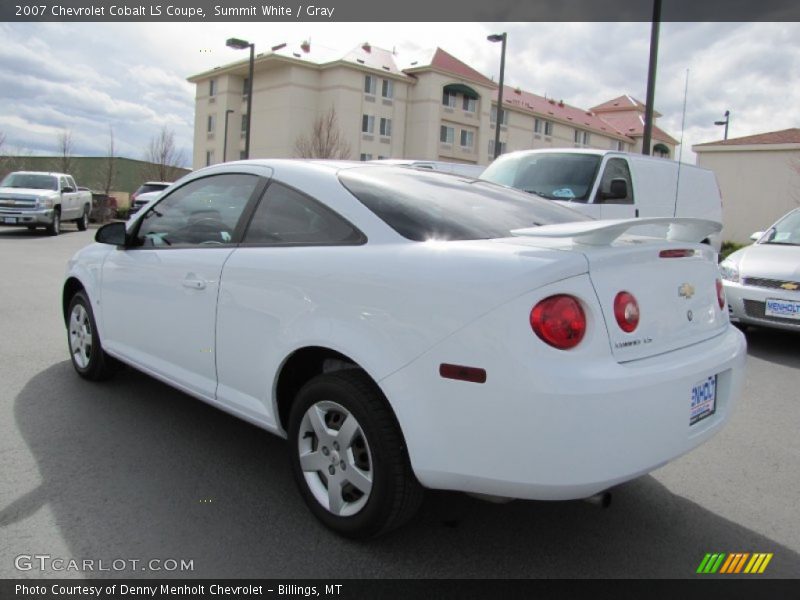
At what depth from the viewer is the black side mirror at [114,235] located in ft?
13.8

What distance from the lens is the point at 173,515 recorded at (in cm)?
290

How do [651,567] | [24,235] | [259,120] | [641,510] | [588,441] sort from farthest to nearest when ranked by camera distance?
[259,120]
[24,235]
[641,510]
[651,567]
[588,441]

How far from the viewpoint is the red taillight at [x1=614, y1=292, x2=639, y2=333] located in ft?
7.79

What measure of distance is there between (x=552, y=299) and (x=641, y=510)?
4.86ft

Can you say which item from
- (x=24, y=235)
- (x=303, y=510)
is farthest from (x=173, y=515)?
(x=24, y=235)

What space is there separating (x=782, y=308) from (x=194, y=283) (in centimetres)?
585

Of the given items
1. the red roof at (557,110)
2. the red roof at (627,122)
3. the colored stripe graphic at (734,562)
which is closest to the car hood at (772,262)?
the colored stripe graphic at (734,562)

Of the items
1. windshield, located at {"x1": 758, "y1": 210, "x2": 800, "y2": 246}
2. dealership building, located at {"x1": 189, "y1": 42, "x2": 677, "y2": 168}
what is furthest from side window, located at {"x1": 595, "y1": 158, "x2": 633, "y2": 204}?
dealership building, located at {"x1": 189, "y1": 42, "x2": 677, "y2": 168}

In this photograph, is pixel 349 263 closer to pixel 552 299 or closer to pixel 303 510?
pixel 552 299

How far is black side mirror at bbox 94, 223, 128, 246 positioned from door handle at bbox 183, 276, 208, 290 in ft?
3.20

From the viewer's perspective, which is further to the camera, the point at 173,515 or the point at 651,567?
the point at 173,515

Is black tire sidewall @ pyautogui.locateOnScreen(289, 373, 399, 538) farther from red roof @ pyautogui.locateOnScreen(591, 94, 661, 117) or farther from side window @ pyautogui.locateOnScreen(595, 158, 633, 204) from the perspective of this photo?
red roof @ pyautogui.locateOnScreen(591, 94, 661, 117)

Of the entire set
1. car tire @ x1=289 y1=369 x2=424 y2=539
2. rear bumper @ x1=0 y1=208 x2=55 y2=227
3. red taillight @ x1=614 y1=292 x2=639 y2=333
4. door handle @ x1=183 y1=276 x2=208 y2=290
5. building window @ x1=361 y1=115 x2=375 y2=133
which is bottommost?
car tire @ x1=289 y1=369 x2=424 y2=539

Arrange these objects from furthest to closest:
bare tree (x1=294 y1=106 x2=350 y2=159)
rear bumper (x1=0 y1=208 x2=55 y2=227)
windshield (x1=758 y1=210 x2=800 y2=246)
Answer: bare tree (x1=294 y1=106 x2=350 y2=159) → rear bumper (x1=0 y1=208 x2=55 y2=227) → windshield (x1=758 y1=210 x2=800 y2=246)
